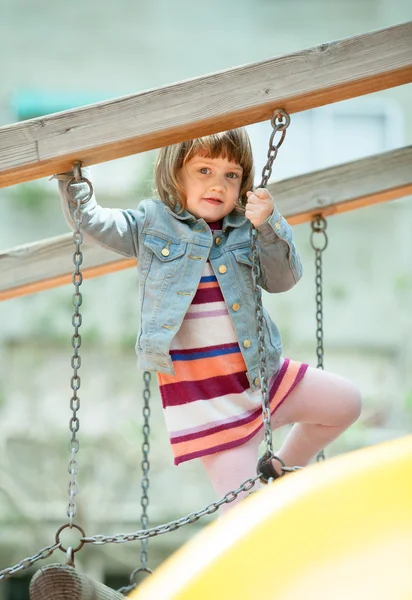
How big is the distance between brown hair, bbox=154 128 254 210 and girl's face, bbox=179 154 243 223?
0.02 m

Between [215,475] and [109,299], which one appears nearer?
[215,475]

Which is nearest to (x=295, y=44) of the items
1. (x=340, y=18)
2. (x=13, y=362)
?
(x=340, y=18)

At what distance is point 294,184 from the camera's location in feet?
12.0

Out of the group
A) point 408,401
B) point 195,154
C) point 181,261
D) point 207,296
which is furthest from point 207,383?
point 408,401

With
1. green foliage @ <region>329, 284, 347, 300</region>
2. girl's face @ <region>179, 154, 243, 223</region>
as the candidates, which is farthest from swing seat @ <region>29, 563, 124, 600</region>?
green foliage @ <region>329, 284, 347, 300</region>

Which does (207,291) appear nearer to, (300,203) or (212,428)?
(212,428)

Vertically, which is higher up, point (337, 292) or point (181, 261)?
point (337, 292)

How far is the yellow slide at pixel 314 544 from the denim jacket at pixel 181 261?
1116 millimetres

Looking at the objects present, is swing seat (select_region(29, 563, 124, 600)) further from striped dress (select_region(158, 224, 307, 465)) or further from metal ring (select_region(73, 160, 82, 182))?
metal ring (select_region(73, 160, 82, 182))

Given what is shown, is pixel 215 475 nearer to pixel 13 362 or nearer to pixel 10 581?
pixel 13 362

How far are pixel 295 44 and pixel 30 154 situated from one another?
8.74 metres

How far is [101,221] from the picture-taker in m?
2.70

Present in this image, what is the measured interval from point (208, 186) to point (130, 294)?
7019 millimetres

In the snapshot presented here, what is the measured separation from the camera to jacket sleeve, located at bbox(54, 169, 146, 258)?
263 centimetres
